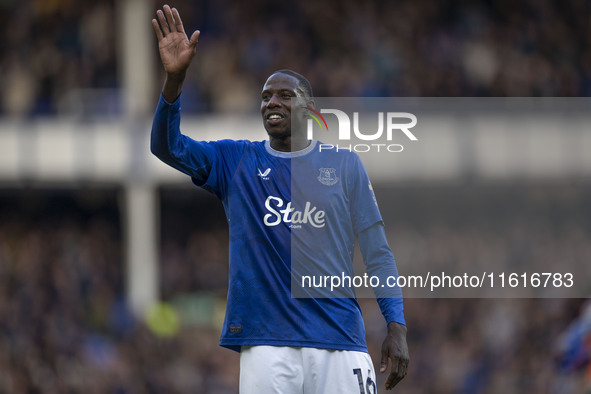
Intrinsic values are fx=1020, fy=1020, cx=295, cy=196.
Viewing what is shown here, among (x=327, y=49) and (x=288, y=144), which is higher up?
(x=327, y=49)

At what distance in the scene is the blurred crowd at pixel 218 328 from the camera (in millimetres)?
12102

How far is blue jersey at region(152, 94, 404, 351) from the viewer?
14.9 feet

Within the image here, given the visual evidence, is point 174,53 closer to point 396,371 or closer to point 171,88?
point 171,88

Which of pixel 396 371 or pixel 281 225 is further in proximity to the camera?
pixel 281 225

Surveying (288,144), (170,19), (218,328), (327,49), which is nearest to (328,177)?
(288,144)

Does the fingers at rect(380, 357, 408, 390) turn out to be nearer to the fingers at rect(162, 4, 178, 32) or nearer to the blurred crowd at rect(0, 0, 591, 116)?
the fingers at rect(162, 4, 178, 32)

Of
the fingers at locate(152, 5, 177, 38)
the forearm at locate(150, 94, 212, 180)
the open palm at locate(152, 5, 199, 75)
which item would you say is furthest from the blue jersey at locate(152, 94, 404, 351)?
the fingers at locate(152, 5, 177, 38)

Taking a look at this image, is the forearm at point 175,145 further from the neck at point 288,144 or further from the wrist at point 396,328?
the wrist at point 396,328

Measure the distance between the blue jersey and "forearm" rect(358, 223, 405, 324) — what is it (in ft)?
0.05

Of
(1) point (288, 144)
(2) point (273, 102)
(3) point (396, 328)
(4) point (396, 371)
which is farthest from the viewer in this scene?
(1) point (288, 144)

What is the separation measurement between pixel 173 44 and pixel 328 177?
956 mm

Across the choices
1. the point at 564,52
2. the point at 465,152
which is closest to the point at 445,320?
the point at 465,152

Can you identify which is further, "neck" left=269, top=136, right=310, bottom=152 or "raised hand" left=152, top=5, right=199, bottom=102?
"neck" left=269, top=136, right=310, bottom=152

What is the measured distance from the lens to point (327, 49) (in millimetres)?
16312
